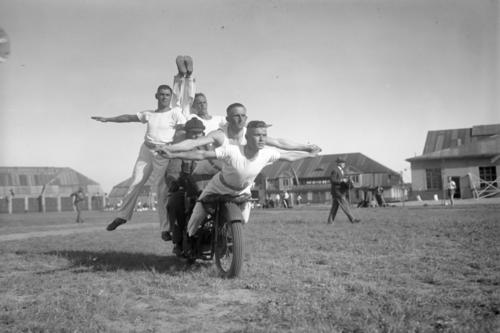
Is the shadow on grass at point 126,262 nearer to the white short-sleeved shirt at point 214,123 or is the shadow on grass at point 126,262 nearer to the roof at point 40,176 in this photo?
the white short-sleeved shirt at point 214,123

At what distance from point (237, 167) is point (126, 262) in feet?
8.47

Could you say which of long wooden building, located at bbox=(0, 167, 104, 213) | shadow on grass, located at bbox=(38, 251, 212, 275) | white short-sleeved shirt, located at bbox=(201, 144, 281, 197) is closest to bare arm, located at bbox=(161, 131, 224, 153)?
white short-sleeved shirt, located at bbox=(201, 144, 281, 197)

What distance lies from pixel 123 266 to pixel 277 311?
10.4 feet

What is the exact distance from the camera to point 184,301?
3.78 m

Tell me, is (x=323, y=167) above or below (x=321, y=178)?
above

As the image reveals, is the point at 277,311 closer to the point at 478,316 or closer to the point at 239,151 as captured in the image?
the point at 478,316

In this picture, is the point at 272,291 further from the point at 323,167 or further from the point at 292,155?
the point at 323,167

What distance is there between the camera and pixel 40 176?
3243 inches

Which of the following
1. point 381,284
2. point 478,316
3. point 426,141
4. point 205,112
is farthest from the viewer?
point 426,141

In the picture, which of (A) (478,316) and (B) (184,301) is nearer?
(A) (478,316)

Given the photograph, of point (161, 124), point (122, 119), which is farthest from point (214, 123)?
point (122, 119)

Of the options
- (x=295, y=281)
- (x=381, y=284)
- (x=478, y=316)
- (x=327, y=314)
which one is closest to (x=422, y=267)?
(x=381, y=284)

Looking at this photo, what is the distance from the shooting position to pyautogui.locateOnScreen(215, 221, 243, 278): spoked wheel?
4621 millimetres

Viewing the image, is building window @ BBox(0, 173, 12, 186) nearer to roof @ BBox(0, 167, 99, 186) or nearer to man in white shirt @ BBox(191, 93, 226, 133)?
roof @ BBox(0, 167, 99, 186)
